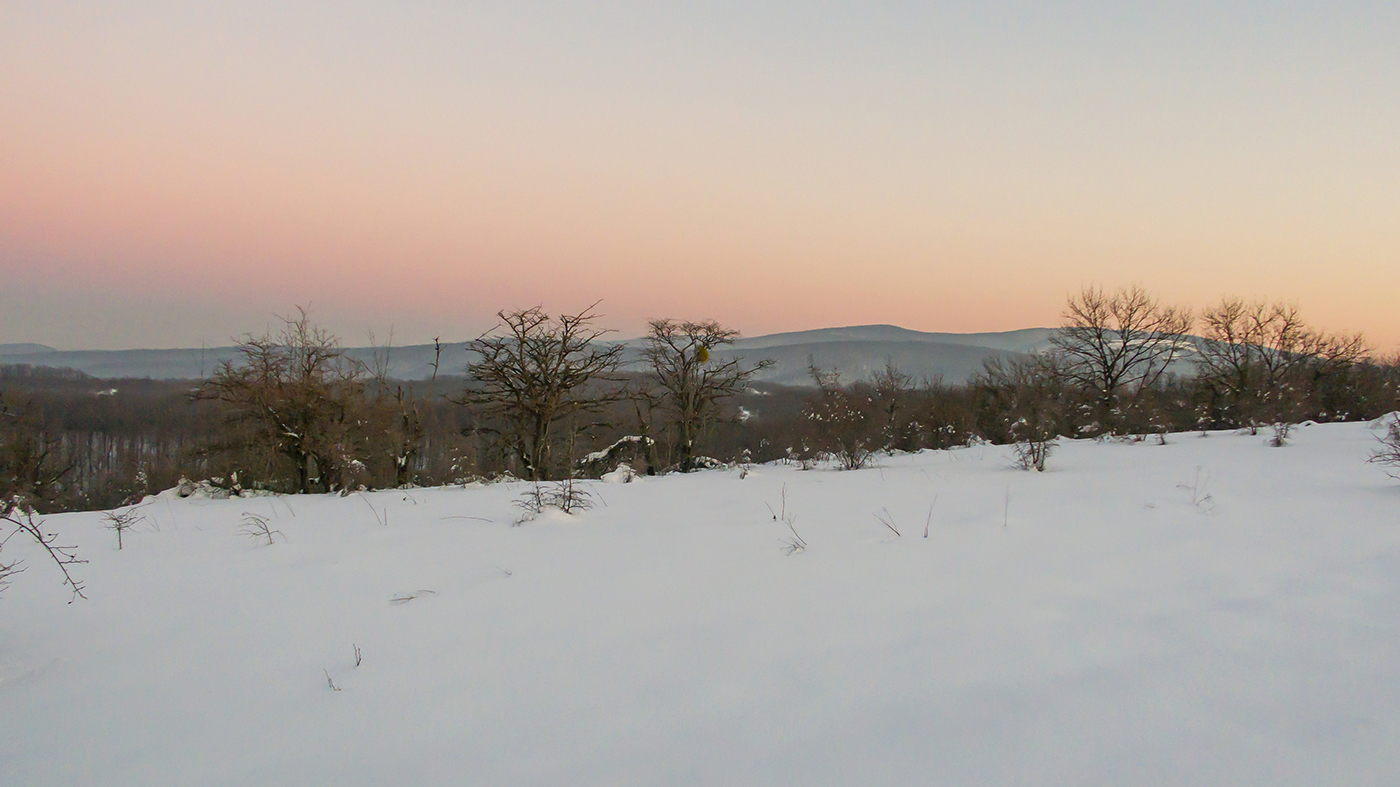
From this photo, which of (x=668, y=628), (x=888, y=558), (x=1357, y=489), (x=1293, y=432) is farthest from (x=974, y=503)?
(x=1293, y=432)

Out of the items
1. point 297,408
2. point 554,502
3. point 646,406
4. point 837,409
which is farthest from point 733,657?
point 837,409

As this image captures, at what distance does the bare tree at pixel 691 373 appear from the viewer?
85.2ft

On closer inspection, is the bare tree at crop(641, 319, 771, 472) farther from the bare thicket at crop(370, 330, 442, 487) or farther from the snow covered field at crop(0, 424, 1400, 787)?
the snow covered field at crop(0, 424, 1400, 787)

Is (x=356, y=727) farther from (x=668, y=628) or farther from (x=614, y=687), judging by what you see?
(x=668, y=628)

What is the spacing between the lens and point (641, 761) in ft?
5.66

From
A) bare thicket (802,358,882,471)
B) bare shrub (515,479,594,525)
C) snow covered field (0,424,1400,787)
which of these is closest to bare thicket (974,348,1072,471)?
bare thicket (802,358,882,471)

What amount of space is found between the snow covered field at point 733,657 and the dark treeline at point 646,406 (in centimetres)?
129

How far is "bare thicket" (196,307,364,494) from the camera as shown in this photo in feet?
41.8

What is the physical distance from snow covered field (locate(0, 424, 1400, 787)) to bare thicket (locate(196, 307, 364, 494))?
9.51 metres

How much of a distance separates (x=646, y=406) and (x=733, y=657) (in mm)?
27356

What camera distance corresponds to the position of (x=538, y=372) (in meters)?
16.8

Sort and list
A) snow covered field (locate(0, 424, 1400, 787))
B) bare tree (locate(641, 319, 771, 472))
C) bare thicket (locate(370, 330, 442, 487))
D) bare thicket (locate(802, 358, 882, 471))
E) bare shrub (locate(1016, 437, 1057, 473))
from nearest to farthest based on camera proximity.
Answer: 1. snow covered field (locate(0, 424, 1400, 787))
2. bare shrub (locate(1016, 437, 1057, 473))
3. bare thicket (locate(370, 330, 442, 487))
4. bare tree (locate(641, 319, 771, 472))
5. bare thicket (locate(802, 358, 882, 471))

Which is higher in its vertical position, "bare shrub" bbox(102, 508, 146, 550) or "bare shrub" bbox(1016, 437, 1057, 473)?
"bare shrub" bbox(1016, 437, 1057, 473)

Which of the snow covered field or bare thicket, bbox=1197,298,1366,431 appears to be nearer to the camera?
the snow covered field
